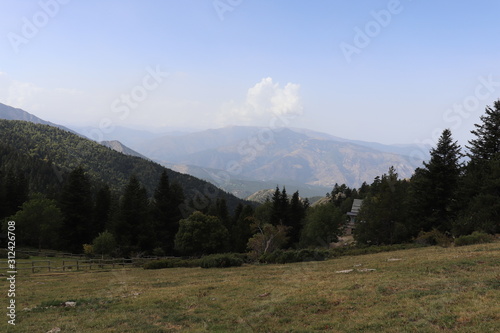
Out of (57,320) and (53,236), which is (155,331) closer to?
(57,320)

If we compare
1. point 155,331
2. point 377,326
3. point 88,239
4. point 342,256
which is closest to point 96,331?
point 155,331

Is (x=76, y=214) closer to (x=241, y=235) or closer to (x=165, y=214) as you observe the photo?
(x=165, y=214)

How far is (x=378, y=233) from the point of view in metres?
48.5

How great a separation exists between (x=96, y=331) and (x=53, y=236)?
57.6 meters

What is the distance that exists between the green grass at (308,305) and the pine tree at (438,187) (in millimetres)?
23799

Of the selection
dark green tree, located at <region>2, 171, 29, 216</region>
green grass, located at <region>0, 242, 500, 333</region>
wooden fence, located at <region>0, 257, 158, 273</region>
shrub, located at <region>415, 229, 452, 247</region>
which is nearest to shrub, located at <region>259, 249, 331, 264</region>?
shrub, located at <region>415, 229, 452, 247</region>

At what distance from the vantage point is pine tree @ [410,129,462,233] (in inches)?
1617

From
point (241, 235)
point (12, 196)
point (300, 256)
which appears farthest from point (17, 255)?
point (241, 235)

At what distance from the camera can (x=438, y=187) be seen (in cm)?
4100

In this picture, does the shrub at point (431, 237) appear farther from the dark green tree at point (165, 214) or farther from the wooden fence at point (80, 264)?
the dark green tree at point (165, 214)

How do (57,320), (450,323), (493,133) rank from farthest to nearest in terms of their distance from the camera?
1. (493,133)
2. (57,320)
3. (450,323)

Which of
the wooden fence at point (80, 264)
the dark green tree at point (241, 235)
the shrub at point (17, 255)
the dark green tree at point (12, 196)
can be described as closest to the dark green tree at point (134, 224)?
the wooden fence at point (80, 264)

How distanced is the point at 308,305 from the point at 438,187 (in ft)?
119

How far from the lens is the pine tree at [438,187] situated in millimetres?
41062
